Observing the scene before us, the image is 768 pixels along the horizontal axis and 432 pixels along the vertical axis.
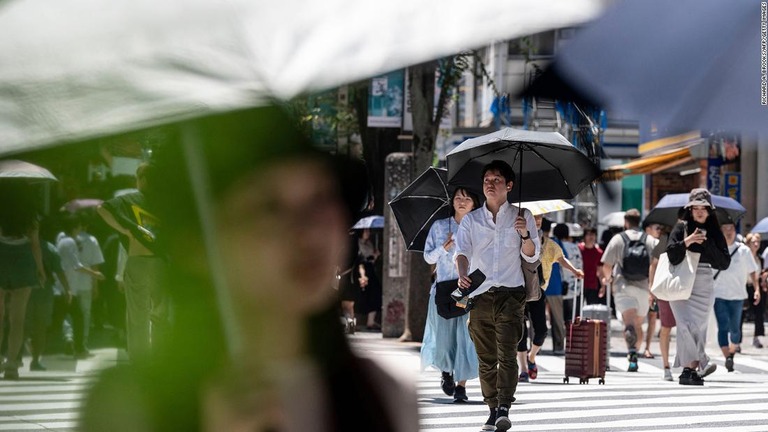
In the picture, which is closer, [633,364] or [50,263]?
[50,263]

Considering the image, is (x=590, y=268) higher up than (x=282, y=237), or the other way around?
(x=282, y=237)

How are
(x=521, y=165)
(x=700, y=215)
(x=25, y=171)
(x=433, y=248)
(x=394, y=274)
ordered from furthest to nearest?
(x=394, y=274) → (x=700, y=215) → (x=433, y=248) → (x=521, y=165) → (x=25, y=171)

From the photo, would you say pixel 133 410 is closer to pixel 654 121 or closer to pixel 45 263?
pixel 45 263

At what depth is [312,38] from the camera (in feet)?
3.38

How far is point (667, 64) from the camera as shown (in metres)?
1.29

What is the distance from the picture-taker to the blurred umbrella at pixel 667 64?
47.7 inches

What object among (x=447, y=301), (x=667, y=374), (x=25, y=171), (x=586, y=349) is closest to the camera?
(x=25, y=171)

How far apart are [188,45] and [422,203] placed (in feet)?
33.3

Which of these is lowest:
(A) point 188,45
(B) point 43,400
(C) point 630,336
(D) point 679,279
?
(C) point 630,336

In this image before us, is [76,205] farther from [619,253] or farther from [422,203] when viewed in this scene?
[619,253]

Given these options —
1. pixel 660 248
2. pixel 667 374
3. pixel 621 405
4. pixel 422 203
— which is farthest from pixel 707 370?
pixel 422 203

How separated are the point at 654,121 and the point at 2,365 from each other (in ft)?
2.32

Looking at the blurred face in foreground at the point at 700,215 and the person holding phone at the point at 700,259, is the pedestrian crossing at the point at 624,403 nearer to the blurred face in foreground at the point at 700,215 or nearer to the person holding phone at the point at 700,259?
the person holding phone at the point at 700,259

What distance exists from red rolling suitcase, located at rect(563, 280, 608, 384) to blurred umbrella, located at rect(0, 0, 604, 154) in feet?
38.0
